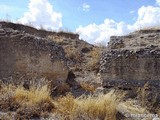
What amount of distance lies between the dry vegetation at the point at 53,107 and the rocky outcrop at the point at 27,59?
296 centimetres

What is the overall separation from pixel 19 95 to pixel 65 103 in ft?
5.48

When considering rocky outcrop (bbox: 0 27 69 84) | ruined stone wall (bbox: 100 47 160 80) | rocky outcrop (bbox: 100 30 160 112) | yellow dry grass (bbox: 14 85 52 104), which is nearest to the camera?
yellow dry grass (bbox: 14 85 52 104)

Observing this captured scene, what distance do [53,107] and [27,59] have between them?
4.17m

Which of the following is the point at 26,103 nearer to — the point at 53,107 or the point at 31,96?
the point at 31,96

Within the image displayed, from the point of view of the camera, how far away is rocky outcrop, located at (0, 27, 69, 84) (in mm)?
15383

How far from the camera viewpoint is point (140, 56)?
14227mm

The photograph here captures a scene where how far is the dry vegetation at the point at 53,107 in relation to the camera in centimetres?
1091

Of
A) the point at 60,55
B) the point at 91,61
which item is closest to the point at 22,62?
the point at 60,55

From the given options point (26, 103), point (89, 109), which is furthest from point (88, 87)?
point (89, 109)

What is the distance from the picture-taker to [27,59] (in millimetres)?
15531

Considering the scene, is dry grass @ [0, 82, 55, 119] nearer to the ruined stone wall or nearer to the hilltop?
the hilltop

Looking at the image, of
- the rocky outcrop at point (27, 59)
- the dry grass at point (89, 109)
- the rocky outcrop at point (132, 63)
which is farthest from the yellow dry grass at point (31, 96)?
the rocky outcrop at point (132, 63)

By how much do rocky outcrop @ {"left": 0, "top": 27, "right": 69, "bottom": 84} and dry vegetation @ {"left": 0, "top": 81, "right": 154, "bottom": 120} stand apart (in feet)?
9.70

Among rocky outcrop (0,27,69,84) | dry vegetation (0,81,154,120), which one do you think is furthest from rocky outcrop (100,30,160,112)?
rocky outcrop (0,27,69,84)
